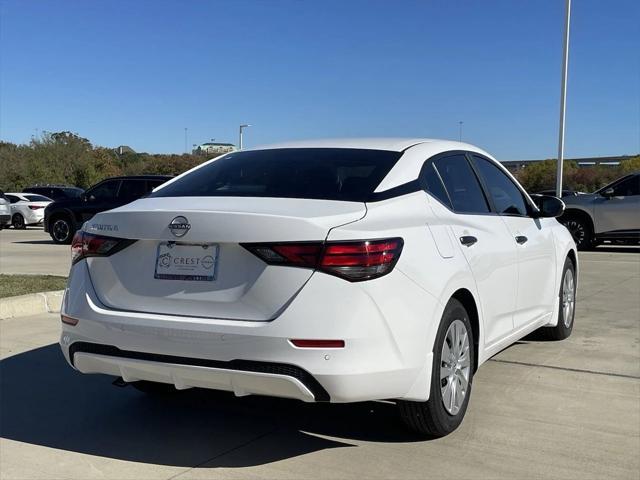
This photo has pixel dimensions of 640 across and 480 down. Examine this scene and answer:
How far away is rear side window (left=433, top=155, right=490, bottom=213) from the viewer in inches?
164

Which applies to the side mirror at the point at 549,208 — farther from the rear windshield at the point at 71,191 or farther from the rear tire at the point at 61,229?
the rear windshield at the point at 71,191

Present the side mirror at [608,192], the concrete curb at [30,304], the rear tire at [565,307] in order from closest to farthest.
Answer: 1. the rear tire at [565,307]
2. the concrete curb at [30,304]
3. the side mirror at [608,192]

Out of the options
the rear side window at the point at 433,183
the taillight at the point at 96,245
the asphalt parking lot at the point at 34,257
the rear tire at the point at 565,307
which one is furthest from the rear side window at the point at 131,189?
the rear side window at the point at 433,183

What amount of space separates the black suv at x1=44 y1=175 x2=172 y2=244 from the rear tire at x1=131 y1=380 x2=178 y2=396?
10.9 meters

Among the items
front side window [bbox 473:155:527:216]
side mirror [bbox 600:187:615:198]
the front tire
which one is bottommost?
the front tire

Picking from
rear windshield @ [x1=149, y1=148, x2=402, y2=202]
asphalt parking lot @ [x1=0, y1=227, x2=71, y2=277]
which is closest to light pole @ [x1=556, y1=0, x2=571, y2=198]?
asphalt parking lot @ [x1=0, y1=227, x2=71, y2=277]

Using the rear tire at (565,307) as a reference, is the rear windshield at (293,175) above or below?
above

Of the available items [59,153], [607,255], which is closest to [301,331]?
[607,255]

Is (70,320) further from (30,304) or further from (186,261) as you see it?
(30,304)

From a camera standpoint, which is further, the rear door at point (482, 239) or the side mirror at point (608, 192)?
the side mirror at point (608, 192)

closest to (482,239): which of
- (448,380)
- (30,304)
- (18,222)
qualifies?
(448,380)

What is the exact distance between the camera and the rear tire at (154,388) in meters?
4.41

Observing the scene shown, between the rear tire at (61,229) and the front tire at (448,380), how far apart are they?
49.0 feet

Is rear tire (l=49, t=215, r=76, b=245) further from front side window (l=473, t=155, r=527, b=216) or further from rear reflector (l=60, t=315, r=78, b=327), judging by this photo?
rear reflector (l=60, t=315, r=78, b=327)
